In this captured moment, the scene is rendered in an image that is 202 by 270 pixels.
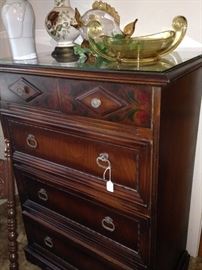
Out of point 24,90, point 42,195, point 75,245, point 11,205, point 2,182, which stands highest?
point 24,90

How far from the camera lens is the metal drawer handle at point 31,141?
3.97 ft

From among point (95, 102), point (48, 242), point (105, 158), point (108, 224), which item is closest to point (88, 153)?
point (105, 158)

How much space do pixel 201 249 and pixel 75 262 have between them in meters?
0.76

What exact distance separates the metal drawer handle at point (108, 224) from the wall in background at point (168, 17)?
553mm

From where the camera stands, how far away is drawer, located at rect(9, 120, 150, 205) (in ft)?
3.02

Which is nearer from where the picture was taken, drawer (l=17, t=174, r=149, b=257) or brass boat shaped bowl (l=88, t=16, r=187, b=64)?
brass boat shaped bowl (l=88, t=16, r=187, b=64)

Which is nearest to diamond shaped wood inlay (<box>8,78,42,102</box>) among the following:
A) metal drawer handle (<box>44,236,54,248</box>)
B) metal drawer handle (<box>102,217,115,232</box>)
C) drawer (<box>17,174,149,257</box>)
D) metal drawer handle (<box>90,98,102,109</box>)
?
metal drawer handle (<box>90,98,102,109</box>)

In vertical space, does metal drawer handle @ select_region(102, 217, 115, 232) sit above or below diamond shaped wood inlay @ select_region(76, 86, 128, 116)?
below

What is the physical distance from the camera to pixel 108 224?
1127mm

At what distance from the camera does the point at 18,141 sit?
129 cm

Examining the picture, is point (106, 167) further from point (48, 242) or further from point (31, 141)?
point (48, 242)

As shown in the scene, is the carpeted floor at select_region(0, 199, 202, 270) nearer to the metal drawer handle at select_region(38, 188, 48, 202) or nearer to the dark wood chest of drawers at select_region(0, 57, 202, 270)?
the dark wood chest of drawers at select_region(0, 57, 202, 270)

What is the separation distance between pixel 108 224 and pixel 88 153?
0.33 m

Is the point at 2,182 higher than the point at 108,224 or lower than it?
higher
